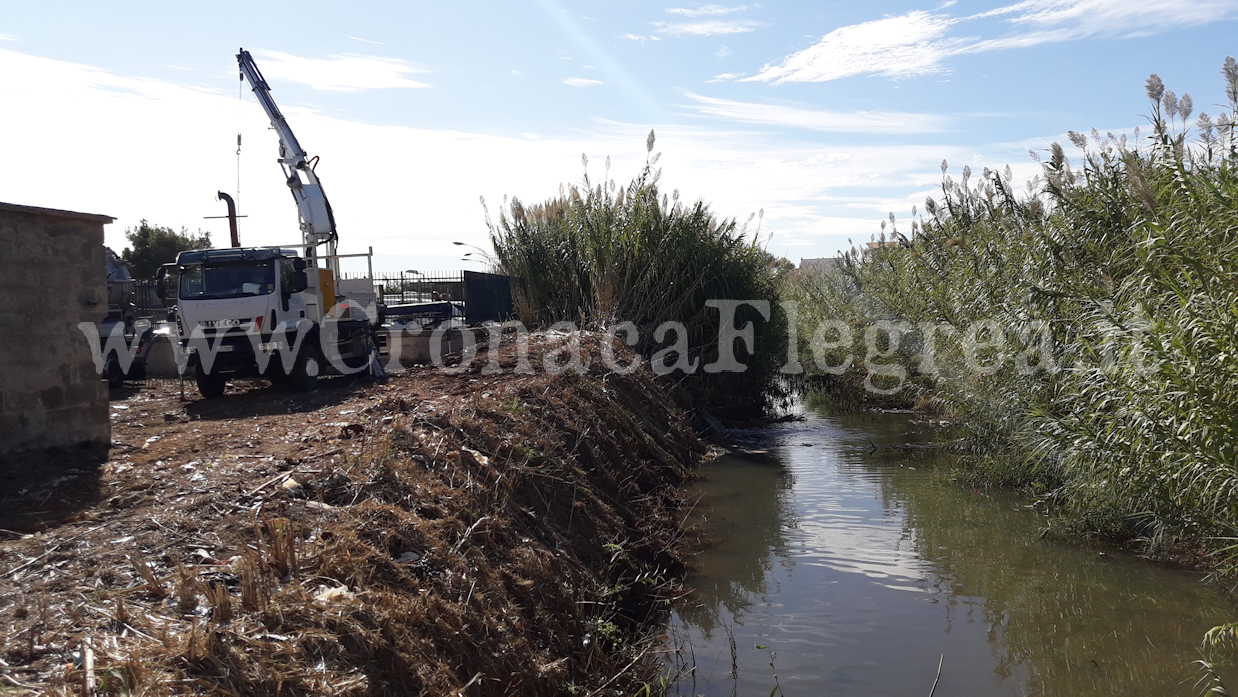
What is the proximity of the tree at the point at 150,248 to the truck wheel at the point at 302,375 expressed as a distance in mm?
28622

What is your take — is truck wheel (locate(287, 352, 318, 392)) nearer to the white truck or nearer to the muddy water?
the white truck

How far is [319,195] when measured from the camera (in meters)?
16.3

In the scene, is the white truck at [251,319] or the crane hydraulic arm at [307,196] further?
the crane hydraulic arm at [307,196]

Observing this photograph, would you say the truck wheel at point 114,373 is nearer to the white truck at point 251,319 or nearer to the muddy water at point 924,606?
the white truck at point 251,319

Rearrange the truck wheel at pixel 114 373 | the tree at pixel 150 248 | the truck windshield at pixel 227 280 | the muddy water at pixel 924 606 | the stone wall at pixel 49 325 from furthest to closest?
1. the tree at pixel 150 248
2. the truck wheel at pixel 114 373
3. the truck windshield at pixel 227 280
4. the stone wall at pixel 49 325
5. the muddy water at pixel 924 606

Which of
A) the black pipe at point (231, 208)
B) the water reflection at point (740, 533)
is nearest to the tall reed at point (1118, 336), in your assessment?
the water reflection at point (740, 533)

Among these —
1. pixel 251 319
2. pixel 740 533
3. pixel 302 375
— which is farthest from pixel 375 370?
pixel 740 533

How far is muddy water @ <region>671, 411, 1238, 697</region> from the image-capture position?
5.50 meters

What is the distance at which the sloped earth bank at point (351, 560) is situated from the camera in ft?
11.6

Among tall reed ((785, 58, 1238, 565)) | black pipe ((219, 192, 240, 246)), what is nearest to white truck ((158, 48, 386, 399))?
tall reed ((785, 58, 1238, 565))

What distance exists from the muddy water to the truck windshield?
24.2ft

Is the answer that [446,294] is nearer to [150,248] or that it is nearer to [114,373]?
[114,373]

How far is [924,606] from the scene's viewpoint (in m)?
6.68

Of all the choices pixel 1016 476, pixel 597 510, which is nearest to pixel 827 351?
pixel 1016 476
